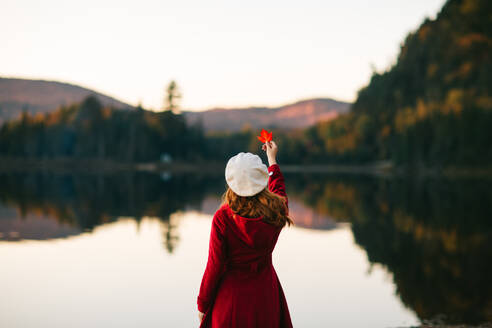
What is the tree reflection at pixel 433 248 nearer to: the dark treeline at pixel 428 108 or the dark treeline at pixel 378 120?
the dark treeline at pixel 428 108

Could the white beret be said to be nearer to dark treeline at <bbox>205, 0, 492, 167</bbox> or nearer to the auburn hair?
the auburn hair

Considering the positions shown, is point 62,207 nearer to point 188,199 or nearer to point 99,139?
point 188,199

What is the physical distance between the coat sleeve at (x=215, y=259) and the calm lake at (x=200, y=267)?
5174 mm

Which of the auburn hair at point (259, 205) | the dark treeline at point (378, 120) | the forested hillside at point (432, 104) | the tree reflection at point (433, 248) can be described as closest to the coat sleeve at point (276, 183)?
the auburn hair at point (259, 205)

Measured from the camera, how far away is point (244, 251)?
3199 millimetres

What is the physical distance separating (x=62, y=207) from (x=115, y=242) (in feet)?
32.0

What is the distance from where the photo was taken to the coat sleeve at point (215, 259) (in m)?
3.10

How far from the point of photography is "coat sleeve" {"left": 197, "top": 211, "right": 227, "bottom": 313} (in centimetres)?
310

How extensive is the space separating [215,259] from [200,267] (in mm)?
9177

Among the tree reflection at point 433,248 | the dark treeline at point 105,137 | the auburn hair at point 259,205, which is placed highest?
the dark treeline at point 105,137

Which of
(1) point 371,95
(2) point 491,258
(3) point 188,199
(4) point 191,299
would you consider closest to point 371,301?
(4) point 191,299

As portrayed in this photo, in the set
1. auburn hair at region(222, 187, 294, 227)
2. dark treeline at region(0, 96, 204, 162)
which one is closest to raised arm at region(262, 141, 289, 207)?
auburn hair at region(222, 187, 294, 227)

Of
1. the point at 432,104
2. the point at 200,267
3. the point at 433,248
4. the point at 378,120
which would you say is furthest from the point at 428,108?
the point at 200,267

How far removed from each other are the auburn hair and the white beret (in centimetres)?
5
